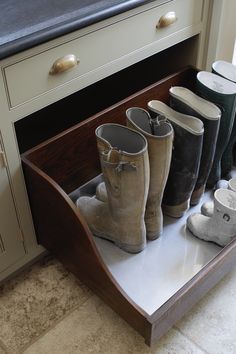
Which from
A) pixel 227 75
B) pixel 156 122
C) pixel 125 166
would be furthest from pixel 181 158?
pixel 227 75

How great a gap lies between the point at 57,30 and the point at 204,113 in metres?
0.43

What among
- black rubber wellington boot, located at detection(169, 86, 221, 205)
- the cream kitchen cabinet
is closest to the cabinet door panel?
the cream kitchen cabinet

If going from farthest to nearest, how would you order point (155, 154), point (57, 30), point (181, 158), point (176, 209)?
point (176, 209), point (181, 158), point (155, 154), point (57, 30)

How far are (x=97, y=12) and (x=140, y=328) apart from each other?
679 millimetres

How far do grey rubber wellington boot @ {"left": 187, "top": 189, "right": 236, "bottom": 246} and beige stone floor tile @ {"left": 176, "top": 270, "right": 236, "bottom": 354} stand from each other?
0.44 feet

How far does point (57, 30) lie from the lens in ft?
2.87

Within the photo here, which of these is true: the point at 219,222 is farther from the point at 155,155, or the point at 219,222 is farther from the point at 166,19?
the point at 166,19

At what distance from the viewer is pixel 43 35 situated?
853 mm

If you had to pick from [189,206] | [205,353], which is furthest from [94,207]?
[205,353]

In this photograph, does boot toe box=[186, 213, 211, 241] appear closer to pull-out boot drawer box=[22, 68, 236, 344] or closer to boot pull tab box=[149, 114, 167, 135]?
pull-out boot drawer box=[22, 68, 236, 344]

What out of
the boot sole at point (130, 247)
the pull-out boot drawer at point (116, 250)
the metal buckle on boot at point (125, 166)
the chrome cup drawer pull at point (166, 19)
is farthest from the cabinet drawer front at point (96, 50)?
the boot sole at point (130, 247)

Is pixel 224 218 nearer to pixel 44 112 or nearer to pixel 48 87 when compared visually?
pixel 48 87

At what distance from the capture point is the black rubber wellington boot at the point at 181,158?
3.43 ft

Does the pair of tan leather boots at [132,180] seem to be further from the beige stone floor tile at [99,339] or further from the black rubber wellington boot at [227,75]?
the black rubber wellington boot at [227,75]
